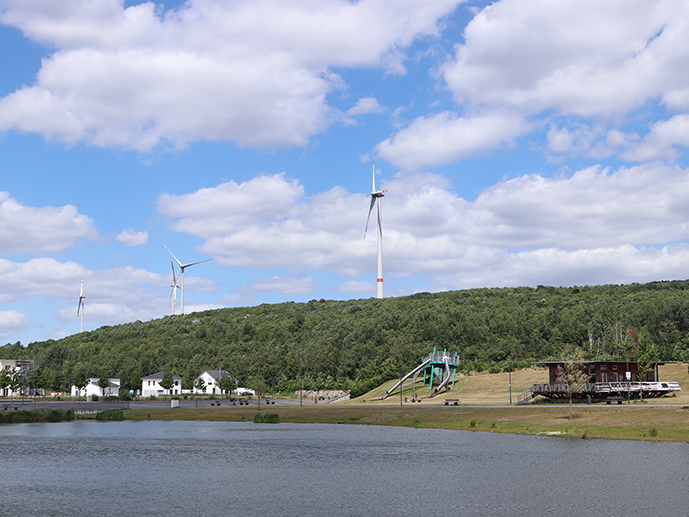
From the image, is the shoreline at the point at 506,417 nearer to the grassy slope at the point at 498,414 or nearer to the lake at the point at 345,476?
the grassy slope at the point at 498,414

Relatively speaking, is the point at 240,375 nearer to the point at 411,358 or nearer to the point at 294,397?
the point at 294,397

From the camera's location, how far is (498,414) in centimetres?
8981

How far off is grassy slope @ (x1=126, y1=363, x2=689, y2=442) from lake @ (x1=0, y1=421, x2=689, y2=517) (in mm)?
4814

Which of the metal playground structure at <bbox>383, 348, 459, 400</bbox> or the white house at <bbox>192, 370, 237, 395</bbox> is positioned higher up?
the metal playground structure at <bbox>383, 348, 459, 400</bbox>

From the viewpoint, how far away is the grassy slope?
71438mm

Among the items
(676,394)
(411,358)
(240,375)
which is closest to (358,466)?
(676,394)

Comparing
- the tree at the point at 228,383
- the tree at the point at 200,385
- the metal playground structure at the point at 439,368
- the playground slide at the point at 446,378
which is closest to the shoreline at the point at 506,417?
the playground slide at the point at 446,378

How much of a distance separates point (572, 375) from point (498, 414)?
422 inches

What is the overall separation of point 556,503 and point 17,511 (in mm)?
29637

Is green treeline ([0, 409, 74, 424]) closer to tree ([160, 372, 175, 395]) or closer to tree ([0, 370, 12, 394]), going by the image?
tree ([160, 372, 175, 395])

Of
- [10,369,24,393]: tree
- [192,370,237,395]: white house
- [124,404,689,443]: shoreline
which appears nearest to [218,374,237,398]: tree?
[192,370,237,395]: white house

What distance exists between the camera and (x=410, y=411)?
10375 centimetres

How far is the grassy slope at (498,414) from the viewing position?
71438mm

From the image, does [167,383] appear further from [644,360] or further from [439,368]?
[644,360]
